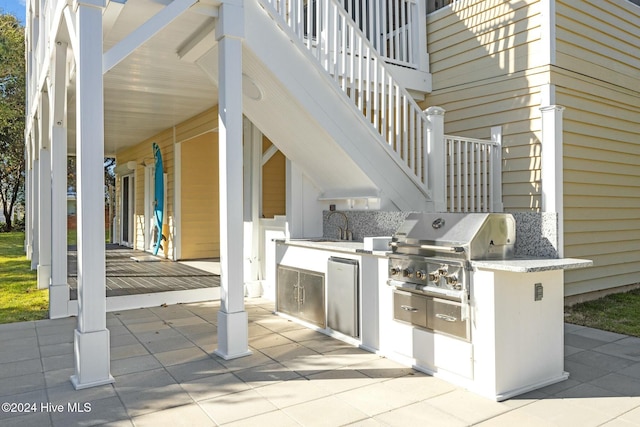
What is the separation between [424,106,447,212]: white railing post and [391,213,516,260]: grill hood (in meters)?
1.20

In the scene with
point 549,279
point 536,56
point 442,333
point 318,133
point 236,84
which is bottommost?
point 442,333

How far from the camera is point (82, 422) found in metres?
2.77

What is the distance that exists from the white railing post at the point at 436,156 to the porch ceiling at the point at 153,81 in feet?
7.17

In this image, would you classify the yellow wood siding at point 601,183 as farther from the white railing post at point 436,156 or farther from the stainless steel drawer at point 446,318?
the stainless steel drawer at point 446,318

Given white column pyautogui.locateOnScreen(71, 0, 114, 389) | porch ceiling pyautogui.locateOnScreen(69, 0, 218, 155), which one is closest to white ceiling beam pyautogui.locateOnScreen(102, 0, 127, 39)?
porch ceiling pyautogui.locateOnScreen(69, 0, 218, 155)

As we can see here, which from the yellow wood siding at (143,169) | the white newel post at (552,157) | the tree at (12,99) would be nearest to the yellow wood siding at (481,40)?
the white newel post at (552,157)

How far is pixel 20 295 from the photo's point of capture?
21.3ft

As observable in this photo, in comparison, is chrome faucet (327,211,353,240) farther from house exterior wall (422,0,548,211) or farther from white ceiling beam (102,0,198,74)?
white ceiling beam (102,0,198,74)

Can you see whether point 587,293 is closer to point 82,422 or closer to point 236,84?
point 236,84

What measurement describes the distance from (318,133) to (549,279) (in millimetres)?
2337

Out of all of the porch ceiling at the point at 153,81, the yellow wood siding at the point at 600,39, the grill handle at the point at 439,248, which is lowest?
the grill handle at the point at 439,248

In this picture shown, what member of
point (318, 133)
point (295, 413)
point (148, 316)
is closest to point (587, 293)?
point (318, 133)

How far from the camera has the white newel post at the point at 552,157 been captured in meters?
3.93

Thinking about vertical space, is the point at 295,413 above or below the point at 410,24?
below
